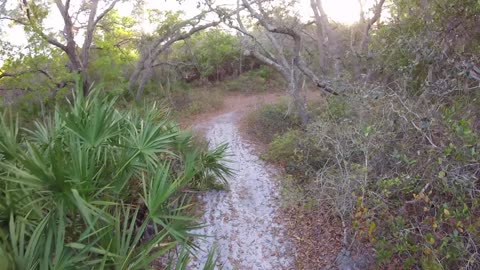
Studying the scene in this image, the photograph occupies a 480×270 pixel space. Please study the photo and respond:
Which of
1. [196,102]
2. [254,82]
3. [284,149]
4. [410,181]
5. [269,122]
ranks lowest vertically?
[284,149]

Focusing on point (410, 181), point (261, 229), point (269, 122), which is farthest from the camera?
point (269, 122)

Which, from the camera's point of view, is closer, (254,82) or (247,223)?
(247,223)

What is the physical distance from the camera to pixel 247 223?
7.43 m

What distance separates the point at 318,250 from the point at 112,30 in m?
13.6

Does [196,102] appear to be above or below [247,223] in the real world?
above

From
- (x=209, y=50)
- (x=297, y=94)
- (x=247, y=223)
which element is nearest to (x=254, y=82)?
(x=209, y=50)

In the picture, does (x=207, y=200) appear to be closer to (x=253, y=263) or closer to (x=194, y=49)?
(x=253, y=263)

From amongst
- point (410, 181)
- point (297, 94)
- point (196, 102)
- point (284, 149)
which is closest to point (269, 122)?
point (297, 94)

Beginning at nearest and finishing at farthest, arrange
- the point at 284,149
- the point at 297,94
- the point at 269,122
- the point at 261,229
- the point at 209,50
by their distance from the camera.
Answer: the point at 261,229 < the point at 284,149 < the point at 297,94 < the point at 269,122 < the point at 209,50

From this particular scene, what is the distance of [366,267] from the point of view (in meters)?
5.52

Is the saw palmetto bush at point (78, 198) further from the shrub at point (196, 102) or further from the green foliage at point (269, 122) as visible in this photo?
the shrub at point (196, 102)

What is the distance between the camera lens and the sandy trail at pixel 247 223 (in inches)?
247

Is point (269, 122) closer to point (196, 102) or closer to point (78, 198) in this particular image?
point (196, 102)

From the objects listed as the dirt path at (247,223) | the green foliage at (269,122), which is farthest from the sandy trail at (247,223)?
the green foliage at (269,122)
